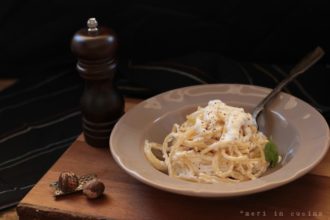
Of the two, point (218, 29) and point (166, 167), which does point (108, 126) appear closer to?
point (166, 167)

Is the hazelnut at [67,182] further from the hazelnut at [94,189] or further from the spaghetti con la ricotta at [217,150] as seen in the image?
the spaghetti con la ricotta at [217,150]

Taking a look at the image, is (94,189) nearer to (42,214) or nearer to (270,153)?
(42,214)

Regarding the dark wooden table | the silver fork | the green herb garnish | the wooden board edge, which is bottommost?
the wooden board edge

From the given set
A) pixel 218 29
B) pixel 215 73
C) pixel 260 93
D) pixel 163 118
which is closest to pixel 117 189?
pixel 163 118

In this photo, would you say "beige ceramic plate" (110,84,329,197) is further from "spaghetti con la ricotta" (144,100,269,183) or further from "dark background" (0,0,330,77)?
"dark background" (0,0,330,77)

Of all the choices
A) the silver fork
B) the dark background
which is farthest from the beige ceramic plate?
the dark background

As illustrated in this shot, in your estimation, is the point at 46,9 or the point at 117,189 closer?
the point at 117,189

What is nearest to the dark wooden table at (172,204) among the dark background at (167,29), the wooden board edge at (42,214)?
the wooden board edge at (42,214)

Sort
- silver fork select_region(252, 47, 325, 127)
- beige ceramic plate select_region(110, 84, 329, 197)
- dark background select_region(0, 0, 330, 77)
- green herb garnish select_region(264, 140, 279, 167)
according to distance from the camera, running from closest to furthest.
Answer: beige ceramic plate select_region(110, 84, 329, 197) < green herb garnish select_region(264, 140, 279, 167) < silver fork select_region(252, 47, 325, 127) < dark background select_region(0, 0, 330, 77)
